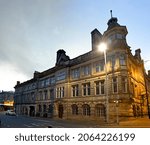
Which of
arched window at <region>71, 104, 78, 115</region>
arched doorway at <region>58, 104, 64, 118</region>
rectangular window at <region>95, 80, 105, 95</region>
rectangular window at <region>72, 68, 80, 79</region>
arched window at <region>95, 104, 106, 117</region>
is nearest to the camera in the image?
arched window at <region>95, 104, 106, 117</region>

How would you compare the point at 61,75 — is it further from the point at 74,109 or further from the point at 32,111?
the point at 32,111

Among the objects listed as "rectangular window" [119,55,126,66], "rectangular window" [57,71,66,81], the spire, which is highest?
the spire

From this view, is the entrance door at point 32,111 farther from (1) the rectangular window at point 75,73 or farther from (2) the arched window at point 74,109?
(1) the rectangular window at point 75,73

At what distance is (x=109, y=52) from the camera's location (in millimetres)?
28641

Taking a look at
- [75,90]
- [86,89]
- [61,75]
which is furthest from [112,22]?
[61,75]

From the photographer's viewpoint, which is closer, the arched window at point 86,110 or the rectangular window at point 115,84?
the rectangular window at point 115,84

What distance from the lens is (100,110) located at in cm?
2906

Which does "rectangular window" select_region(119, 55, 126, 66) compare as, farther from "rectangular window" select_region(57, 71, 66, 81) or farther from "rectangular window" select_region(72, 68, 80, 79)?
"rectangular window" select_region(57, 71, 66, 81)

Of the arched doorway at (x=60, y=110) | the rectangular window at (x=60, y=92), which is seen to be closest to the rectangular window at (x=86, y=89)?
the rectangular window at (x=60, y=92)

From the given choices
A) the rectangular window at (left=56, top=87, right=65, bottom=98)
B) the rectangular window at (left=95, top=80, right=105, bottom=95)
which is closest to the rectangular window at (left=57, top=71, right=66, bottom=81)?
the rectangular window at (left=56, top=87, right=65, bottom=98)

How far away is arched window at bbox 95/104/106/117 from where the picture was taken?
1124 inches

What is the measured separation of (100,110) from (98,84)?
15.0 ft

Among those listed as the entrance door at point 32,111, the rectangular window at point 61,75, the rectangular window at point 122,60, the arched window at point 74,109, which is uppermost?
the rectangular window at point 122,60

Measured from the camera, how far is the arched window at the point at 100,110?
28.5m
